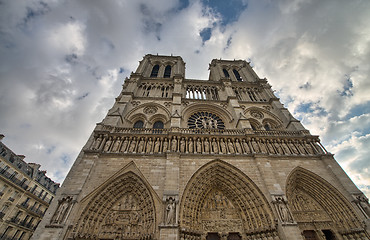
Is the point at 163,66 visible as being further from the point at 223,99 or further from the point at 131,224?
the point at 131,224

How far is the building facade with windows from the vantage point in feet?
39.5

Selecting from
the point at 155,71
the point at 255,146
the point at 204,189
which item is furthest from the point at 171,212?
the point at 155,71

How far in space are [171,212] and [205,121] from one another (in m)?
7.73

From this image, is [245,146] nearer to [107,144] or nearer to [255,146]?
[255,146]

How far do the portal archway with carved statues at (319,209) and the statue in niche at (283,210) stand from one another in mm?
1249

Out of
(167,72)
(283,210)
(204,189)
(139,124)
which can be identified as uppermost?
(167,72)

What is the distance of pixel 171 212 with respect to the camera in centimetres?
641

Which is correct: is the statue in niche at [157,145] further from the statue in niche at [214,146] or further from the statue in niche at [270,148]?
the statue in niche at [270,148]

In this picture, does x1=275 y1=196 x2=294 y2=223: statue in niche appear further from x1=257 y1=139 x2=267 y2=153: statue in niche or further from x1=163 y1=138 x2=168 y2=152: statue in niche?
x1=163 y1=138 x2=168 y2=152: statue in niche

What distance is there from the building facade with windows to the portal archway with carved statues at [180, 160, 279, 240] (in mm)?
14819

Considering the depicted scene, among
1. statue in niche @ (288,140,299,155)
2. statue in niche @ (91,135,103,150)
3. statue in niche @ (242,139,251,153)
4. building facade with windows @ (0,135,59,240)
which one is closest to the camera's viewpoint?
statue in niche @ (91,135,103,150)

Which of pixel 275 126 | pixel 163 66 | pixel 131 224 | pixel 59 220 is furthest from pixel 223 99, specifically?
pixel 59 220

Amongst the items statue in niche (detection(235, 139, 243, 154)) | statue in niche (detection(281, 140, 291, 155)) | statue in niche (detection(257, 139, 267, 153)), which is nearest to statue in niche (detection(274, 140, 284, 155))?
statue in niche (detection(281, 140, 291, 155))

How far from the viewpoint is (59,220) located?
6125 millimetres
